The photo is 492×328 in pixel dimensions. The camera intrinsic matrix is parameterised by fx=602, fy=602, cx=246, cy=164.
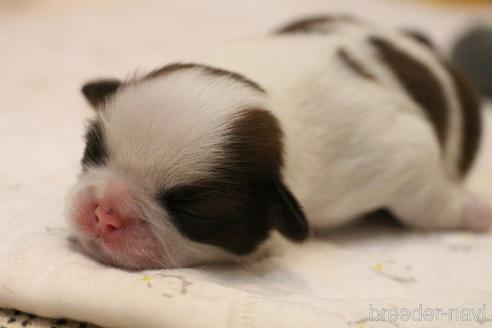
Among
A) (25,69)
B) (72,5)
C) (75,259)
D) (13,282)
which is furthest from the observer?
(72,5)

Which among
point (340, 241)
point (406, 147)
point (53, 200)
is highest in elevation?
point (406, 147)

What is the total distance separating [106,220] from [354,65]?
104 centimetres

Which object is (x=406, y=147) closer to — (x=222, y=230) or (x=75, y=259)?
(x=222, y=230)

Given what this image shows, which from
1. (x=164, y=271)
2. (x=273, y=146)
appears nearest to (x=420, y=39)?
(x=273, y=146)

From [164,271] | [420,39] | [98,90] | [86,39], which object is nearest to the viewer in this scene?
[164,271]

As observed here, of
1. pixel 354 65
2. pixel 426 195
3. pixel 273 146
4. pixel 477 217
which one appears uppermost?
pixel 354 65

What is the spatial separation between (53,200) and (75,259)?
0.46 m

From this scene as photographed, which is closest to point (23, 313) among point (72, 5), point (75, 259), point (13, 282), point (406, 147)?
point (13, 282)

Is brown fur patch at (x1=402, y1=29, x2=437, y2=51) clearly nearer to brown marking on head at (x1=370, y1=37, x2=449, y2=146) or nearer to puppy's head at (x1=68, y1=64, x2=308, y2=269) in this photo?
brown marking on head at (x1=370, y1=37, x2=449, y2=146)

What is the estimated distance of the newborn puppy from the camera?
4.53 feet

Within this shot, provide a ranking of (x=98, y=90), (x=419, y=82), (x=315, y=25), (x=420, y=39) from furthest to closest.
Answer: (x=420, y=39), (x=315, y=25), (x=419, y=82), (x=98, y=90)

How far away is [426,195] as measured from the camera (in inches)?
77.8

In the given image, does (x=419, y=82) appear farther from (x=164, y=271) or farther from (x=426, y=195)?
(x=164, y=271)

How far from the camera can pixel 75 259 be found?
1340mm
